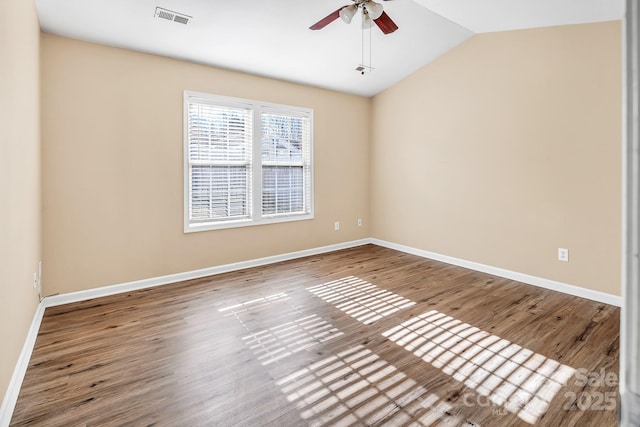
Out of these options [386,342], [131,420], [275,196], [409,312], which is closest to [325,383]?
[386,342]

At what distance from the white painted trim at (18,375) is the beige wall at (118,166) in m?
0.69

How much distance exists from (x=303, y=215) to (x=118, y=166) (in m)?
2.47

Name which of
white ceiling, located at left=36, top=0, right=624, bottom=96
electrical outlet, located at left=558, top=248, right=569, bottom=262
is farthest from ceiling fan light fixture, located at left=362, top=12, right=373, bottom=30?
electrical outlet, located at left=558, top=248, right=569, bottom=262

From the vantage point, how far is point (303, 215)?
199 inches

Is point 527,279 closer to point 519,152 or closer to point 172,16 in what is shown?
point 519,152

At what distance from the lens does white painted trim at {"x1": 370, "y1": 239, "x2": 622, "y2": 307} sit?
325 cm

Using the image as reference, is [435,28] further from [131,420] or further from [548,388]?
[131,420]

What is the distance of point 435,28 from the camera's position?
3850 millimetres

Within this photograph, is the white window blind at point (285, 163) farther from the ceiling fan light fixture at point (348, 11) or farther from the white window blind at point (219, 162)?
the ceiling fan light fixture at point (348, 11)

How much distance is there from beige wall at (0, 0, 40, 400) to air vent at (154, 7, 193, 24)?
0.91 meters

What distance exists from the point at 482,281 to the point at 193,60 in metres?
4.16

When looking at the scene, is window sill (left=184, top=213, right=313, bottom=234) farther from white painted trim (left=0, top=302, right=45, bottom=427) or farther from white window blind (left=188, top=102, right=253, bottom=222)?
white painted trim (left=0, top=302, right=45, bottom=427)

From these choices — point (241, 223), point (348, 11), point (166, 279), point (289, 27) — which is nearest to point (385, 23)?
point (348, 11)

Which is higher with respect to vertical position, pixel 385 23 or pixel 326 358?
pixel 385 23
